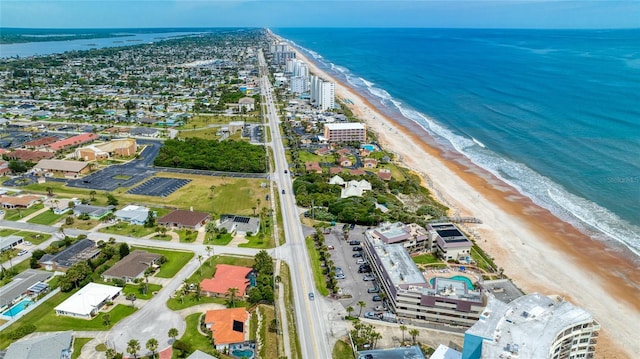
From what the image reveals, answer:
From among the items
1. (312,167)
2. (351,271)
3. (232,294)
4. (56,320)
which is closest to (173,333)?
(232,294)

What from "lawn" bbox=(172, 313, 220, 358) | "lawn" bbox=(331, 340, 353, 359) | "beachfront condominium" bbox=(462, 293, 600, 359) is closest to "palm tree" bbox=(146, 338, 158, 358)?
"lawn" bbox=(172, 313, 220, 358)

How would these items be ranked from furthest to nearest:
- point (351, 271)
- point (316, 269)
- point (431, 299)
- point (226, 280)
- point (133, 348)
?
point (316, 269), point (351, 271), point (226, 280), point (431, 299), point (133, 348)

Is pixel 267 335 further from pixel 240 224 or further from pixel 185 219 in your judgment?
pixel 185 219

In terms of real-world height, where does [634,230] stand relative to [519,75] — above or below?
below

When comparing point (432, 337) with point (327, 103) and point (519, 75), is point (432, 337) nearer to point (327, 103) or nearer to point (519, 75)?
point (327, 103)

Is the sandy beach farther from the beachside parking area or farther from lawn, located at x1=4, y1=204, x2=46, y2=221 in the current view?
lawn, located at x1=4, y1=204, x2=46, y2=221

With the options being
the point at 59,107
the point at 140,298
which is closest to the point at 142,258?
the point at 140,298
